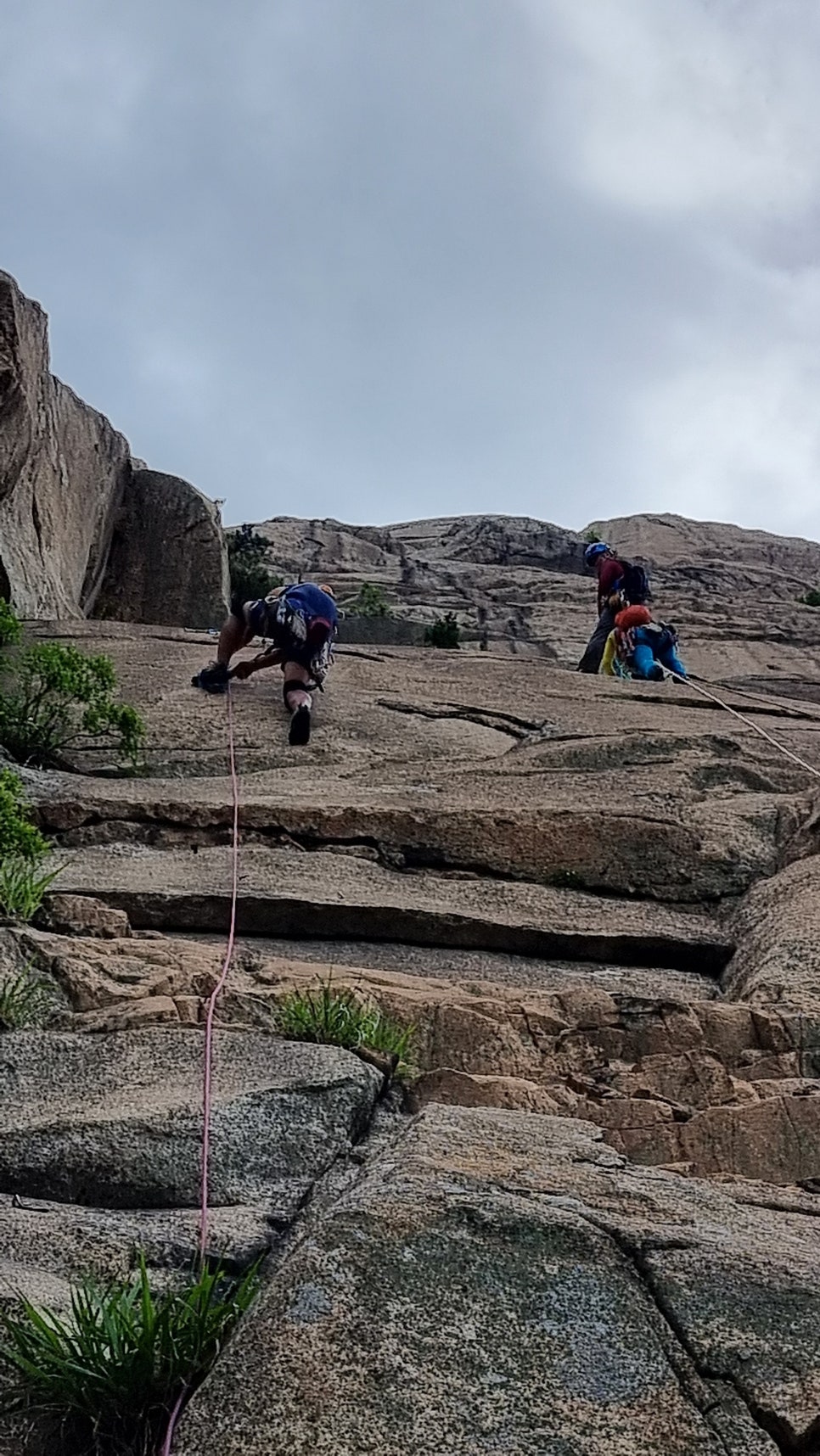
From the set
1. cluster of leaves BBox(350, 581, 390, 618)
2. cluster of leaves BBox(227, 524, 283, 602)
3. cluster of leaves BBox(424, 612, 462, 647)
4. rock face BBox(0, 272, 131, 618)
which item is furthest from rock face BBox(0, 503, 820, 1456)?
cluster of leaves BBox(227, 524, 283, 602)

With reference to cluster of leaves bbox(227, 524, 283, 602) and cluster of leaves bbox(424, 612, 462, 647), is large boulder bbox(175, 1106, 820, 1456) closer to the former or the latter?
cluster of leaves bbox(424, 612, 462, 647)

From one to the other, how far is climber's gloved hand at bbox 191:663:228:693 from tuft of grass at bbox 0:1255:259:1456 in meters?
9.20

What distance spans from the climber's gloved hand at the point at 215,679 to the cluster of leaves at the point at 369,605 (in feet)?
45.9

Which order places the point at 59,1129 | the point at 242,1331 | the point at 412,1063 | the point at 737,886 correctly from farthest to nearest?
the point at 737,886 → the point at 412,1063 → the point at 59,1129 → the point at 242,1331

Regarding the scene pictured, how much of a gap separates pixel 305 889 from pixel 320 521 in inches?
1487

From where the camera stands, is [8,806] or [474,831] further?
[474,831]

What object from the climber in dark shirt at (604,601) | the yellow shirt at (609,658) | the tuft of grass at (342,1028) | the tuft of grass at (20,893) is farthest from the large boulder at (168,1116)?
the climber in dark shirt at (604,601)

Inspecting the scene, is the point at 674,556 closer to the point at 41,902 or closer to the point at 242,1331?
the point at 41,902

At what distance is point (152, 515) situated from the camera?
21.6 meters

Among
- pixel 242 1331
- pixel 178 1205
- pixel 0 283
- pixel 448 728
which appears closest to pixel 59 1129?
pixel 178 1205

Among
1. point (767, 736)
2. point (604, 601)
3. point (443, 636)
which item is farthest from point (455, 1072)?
point (443, 636)

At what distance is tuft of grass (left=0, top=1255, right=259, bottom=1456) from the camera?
105 inches

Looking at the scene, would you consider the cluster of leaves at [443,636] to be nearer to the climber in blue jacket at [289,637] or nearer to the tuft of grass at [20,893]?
the climber in blue jacket at [289,637]

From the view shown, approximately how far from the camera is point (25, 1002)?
500cm
